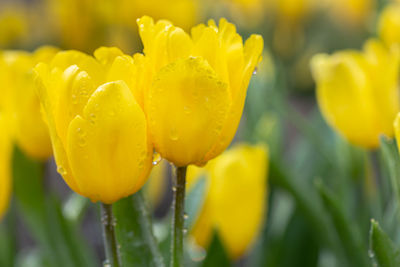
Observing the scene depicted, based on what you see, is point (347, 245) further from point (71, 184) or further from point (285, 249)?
point (71, 184)

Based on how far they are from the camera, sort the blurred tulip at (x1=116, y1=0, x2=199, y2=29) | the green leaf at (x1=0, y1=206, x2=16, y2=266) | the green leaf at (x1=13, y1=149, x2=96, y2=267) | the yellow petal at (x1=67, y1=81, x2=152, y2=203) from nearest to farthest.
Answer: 1. the yellow petal at (x1=67, y1=81, x2=152, y2=203)
2. the green leaf at (x1=13, y1=149, x2=96, y2=267)
3. the green leaf at (x1=0, y1=206, x2=16, y2=266)
4. the blurred tulip at (x1=116, y1=0, x2=199, y2=29)

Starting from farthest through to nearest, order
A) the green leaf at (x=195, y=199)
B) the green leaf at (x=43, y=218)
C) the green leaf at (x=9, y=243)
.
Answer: the green leaf at (x=9, y=243) < the green leaf at (x=43, y=218) < the green leaf at (x=195, y=199)

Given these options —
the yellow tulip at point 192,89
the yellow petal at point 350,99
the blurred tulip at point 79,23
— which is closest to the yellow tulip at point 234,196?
the yellow petal at point 350,99

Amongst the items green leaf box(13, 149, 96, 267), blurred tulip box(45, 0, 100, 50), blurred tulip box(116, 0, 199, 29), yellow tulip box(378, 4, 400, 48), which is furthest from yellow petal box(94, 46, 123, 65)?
blurred tulip box(45, 0, 100, 50)

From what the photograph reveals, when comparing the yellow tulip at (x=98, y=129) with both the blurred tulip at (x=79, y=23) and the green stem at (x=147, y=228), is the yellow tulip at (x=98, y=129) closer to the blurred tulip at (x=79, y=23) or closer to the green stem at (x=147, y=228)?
the green stem at (x=147, y=228)

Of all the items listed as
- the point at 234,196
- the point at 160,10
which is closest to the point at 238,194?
the point at 234,196

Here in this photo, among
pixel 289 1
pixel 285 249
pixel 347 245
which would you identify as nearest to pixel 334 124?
pixel 347 245

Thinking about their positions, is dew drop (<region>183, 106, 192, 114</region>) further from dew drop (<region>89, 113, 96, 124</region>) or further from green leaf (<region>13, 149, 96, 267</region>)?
green leaf (<region>13, 149, 96, 267</region>)
